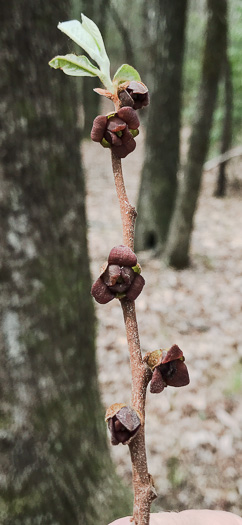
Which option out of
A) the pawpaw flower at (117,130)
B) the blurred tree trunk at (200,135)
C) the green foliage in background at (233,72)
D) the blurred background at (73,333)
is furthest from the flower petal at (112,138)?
the green foliage in background at (233,72)

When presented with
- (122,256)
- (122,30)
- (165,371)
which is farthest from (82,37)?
(122,30)

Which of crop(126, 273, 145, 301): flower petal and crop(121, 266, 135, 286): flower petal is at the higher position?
crop(121, 266, 135, 286): flower petal

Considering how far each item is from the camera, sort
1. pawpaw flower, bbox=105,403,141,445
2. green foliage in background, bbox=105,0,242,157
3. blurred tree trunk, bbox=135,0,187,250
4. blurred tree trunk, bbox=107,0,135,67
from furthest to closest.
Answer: blurred tree trunk, bbox=107,0,135,67, green foliage in background, bbox=105,0,242,157, blurred tree trunk, bbox=135,0,187,250, pawpaw flower, bbox=105,403,141,445

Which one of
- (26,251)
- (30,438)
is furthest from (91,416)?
(26,251)

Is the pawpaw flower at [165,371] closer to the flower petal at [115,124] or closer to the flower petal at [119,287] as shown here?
the flower petal at [119,287]

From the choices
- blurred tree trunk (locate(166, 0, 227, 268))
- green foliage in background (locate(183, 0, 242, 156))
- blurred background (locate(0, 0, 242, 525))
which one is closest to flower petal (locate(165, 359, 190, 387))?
blurred background (locate(0, 0, 242, 525))

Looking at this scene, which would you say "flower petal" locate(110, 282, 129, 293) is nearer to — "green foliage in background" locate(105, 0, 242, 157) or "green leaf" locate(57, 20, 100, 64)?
"green leaf" locate(57, 20, 100, 64)

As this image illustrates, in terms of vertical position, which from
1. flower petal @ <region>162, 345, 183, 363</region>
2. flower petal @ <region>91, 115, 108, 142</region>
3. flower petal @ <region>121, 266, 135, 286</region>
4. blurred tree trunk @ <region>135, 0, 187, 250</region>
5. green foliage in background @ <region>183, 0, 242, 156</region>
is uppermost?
green foliage in background @ <region>183, 0, 242, 156</region>
